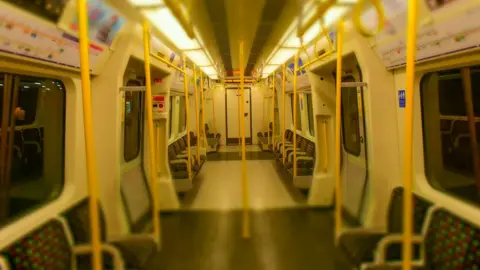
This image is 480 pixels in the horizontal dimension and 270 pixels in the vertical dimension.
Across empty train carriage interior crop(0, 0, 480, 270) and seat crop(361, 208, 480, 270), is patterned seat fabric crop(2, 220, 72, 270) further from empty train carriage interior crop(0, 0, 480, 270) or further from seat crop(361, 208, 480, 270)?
seat crop(361, 208, 480, 270)

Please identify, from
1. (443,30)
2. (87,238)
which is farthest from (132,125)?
(443,30)

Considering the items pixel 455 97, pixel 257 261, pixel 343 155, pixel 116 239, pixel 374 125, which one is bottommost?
pixel 257 261

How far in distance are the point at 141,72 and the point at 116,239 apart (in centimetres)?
259

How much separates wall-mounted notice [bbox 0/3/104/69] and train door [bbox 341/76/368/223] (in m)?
3.24

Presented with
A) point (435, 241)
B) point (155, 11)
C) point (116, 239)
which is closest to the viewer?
point (435, 241)

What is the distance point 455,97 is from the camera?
3883 mm

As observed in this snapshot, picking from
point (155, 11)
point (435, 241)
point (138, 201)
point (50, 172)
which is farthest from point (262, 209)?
point (155, 11)

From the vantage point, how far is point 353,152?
4633 millimetres

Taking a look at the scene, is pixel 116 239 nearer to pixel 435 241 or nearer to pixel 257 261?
pixel 257 261

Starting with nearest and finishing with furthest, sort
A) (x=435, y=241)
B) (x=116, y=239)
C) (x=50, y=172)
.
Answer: (x=435, y=241) → (x=50, y=172) → (x=116, y=239)

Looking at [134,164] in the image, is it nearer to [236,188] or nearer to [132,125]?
[132,125]

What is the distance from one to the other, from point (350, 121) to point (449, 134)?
1.32 meters

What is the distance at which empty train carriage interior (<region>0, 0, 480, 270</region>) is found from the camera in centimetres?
201

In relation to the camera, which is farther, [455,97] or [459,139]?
[459,139]
